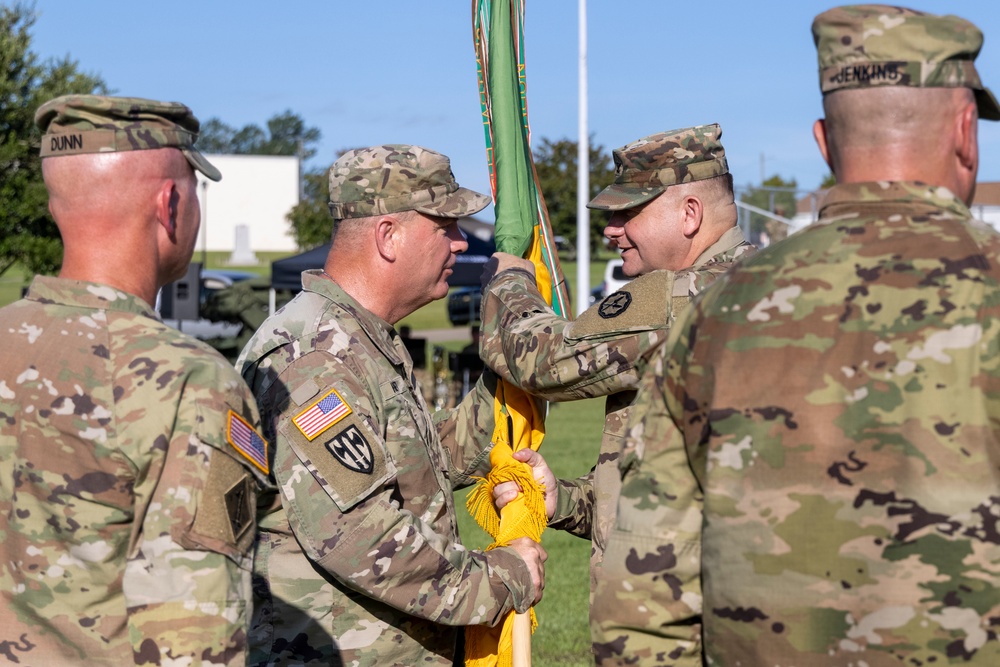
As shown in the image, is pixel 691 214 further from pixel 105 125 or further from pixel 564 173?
pixel 564 173

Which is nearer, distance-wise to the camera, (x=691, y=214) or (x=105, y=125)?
(x=105, y=125)

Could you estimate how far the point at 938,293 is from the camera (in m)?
2.23

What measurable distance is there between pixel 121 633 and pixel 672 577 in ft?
3.67

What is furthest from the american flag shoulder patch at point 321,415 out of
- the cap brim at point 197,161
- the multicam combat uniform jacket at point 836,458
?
the multicam combat uniform jacket at point 836,458

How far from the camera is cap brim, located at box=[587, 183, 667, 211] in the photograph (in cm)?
384

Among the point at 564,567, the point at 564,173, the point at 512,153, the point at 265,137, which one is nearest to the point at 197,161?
the point at 512,153

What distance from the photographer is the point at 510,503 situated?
393cm

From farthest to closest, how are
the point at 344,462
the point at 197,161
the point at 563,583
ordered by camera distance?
1. the point at 563,583
2. the point at 344,462
3. the point at 197,161

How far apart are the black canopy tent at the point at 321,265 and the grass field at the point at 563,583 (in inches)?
134

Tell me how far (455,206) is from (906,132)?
5.50 feet

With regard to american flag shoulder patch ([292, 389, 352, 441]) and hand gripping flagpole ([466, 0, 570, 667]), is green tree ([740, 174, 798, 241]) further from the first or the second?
american flag shoulder patch ([292, 389, 352, 441])

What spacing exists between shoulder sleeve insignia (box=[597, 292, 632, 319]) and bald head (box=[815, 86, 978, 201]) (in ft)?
4.00

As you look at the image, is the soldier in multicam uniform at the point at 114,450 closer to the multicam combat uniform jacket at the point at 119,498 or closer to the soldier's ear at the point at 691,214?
the multicam combat uniform jacket at the point at 119,498

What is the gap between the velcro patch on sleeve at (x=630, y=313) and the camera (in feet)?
11.4
